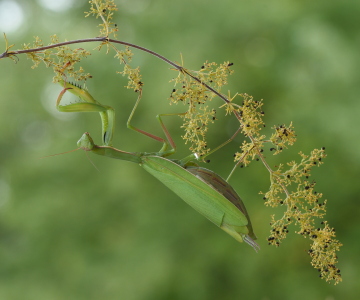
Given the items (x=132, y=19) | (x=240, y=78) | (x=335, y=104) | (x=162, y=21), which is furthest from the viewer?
(x=132, y=19)

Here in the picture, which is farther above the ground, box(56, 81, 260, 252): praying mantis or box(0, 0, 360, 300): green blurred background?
box(0, 0, 360, 300): green blurred background

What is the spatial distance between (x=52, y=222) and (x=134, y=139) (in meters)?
1.32

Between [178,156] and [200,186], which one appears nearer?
[200,186]

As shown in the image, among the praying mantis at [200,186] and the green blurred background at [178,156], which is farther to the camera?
the green blurred background at [178,156]

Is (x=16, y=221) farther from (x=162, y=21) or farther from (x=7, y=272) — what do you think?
(x=162, y=21)

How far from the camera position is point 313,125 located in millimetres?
4684

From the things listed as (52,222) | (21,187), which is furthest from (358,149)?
(21,187)

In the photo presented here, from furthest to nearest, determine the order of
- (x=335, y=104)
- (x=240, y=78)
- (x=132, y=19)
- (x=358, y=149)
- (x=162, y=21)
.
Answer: (x=132, y=19) → (x=162, y=21) → (x=240, y=78) → (x=335, y=104) → (x=358, y=149)

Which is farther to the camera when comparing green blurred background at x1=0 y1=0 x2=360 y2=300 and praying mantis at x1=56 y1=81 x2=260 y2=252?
green blurred background at x1=0 y1=0 x2=360 y2=300

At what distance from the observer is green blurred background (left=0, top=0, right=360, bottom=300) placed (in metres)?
4.91

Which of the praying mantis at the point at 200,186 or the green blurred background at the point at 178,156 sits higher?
the green blurred background at the point at 178,156

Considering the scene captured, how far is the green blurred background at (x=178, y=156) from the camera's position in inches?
193

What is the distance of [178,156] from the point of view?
5.62 m

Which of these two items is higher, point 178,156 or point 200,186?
point 178,156
